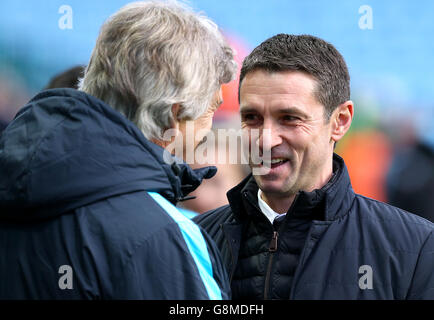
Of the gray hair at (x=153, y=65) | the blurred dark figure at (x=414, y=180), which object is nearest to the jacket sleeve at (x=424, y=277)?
the gray hair at (x=153, y=65)

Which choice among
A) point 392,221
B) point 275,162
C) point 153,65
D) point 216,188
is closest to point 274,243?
point 275,162

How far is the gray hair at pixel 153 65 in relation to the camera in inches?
63.0

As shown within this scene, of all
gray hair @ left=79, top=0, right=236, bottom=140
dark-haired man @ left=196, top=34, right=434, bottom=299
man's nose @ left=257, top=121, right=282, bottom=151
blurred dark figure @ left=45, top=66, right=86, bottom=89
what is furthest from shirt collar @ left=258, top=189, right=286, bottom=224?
blurred dark figure @ left=45, top=66, right=86, bottom=89

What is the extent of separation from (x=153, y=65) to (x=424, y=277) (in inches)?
43.3

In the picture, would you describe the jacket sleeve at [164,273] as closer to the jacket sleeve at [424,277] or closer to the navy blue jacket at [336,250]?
the navy blue jacket at [336,250]

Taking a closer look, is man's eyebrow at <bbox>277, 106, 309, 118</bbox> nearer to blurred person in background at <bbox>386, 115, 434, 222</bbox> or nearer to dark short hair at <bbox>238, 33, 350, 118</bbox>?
dark short hair at <bbox>238, 33, 350, 118</bbox>

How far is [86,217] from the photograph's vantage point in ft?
4.70

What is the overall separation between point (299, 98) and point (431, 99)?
3.12m

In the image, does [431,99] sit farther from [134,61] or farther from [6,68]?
[134,61]

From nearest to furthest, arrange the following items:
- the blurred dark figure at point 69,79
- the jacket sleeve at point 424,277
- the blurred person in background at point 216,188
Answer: the jacket sleeve at point 424,277, the blurred dark figure at point 69,79, the blurred person in background at point 216,188

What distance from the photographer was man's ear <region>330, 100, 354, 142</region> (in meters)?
2.40

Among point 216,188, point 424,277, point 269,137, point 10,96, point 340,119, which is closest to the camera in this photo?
point 424,277

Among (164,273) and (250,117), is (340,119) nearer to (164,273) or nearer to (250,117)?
(250,117)
